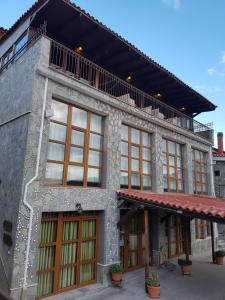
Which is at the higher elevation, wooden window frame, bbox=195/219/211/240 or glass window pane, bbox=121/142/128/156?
glass window pane, bbox=121/142/128/156

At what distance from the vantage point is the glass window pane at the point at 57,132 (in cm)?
768

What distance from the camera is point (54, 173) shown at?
297 inches

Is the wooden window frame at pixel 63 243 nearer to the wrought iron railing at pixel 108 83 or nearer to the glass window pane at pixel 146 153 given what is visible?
the glass window pane at pixel 146 153

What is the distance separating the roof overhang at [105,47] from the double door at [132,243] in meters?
7.51

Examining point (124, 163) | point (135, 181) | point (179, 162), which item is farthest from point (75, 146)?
point (179, 162)

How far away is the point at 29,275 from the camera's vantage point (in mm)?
6219

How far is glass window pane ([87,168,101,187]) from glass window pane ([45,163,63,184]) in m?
1.22

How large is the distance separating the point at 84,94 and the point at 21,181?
3856 millimetres

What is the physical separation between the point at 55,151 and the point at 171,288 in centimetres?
630

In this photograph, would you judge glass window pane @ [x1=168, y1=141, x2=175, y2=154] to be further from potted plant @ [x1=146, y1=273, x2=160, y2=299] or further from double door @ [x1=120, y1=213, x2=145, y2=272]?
potted plant @ [x1=146, y1=273, x2=160, y2=299]

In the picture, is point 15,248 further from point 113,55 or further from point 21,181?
point 113,55

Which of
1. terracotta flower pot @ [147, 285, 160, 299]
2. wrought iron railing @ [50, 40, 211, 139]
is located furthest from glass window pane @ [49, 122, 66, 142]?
terracotta flower pot @ [147, 285, 160, 299]

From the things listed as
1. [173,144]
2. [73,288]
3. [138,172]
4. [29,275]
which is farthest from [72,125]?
[173,144]

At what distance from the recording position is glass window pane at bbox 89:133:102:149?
8912 mm
